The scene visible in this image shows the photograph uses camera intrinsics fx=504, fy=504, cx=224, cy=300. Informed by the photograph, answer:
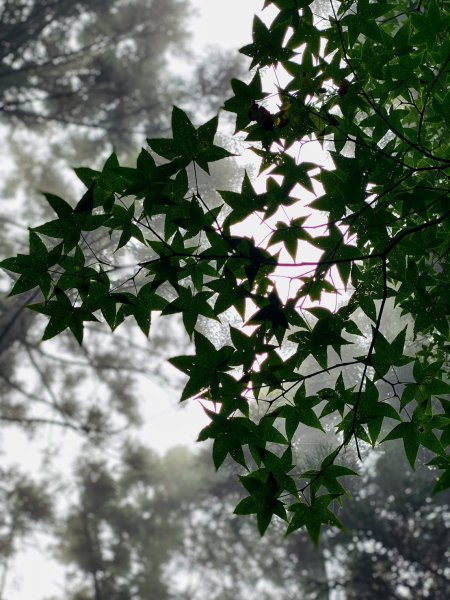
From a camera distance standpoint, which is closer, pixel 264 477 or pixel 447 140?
pixel 264 477

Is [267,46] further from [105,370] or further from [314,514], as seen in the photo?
[105,370]

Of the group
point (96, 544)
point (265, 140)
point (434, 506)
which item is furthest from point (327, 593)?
point (265, 140)

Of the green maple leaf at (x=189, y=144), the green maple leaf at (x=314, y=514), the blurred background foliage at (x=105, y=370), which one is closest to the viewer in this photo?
the green maple leaf at (x=189, y=144)

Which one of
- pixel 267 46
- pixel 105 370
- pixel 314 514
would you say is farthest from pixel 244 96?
pixel 105 370

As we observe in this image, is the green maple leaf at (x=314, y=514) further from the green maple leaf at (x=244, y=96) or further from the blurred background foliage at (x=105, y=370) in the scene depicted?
the blurred background foliage at (x=105, y=370)

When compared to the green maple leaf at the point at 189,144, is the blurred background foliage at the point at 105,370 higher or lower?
higher

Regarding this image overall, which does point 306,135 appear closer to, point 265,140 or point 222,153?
point 265,140

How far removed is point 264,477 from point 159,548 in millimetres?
15695

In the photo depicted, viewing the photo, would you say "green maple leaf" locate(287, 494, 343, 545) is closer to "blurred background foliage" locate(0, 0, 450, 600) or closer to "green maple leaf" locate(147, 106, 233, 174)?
"green maple leaf" locate(147, 106, 233, 174)

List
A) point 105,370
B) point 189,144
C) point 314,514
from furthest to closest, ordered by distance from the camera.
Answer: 1. point 105,370
2. point 314,514
3. point 189,144

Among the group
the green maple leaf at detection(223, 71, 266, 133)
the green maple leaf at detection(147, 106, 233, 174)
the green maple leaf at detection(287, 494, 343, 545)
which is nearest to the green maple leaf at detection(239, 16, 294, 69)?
the green maple leaf at detection(223, 71, 266, 133)

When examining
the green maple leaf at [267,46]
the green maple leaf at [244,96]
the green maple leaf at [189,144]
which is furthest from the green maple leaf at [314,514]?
the green maple leaf at [267,46]

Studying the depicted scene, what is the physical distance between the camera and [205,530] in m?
17.6

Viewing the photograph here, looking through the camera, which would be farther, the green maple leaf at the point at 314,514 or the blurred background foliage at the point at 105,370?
the blurred background foliage at the point at 105,370
